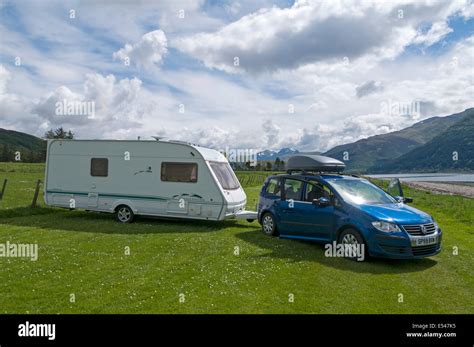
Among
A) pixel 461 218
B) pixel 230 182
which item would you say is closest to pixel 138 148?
pixel 230 182

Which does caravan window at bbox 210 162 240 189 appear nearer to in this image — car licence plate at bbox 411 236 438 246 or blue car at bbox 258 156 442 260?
blue car at bbox 258 156 442 260

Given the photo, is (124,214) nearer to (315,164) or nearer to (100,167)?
(100,167)

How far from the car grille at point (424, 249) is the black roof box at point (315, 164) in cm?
372

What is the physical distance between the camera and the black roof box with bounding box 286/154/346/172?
39.4 ft

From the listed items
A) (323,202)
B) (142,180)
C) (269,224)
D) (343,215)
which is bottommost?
(269,224)

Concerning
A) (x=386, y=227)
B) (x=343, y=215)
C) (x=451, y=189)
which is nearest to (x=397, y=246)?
(x=386, y=227)

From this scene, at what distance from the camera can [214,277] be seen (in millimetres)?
8000

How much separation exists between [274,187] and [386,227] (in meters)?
4.42

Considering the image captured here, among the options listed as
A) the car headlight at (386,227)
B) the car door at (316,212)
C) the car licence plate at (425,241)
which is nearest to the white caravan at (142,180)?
the car door at (316,212)

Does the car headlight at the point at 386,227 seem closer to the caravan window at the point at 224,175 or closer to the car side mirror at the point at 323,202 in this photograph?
the car side mirror at the point at 323,202

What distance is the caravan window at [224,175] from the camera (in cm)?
1491

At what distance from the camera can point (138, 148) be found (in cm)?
1561

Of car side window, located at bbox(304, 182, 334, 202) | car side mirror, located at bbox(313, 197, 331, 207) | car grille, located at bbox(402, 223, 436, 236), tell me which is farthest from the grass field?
car side window, located at bbox(304, 182, 334, 202)
